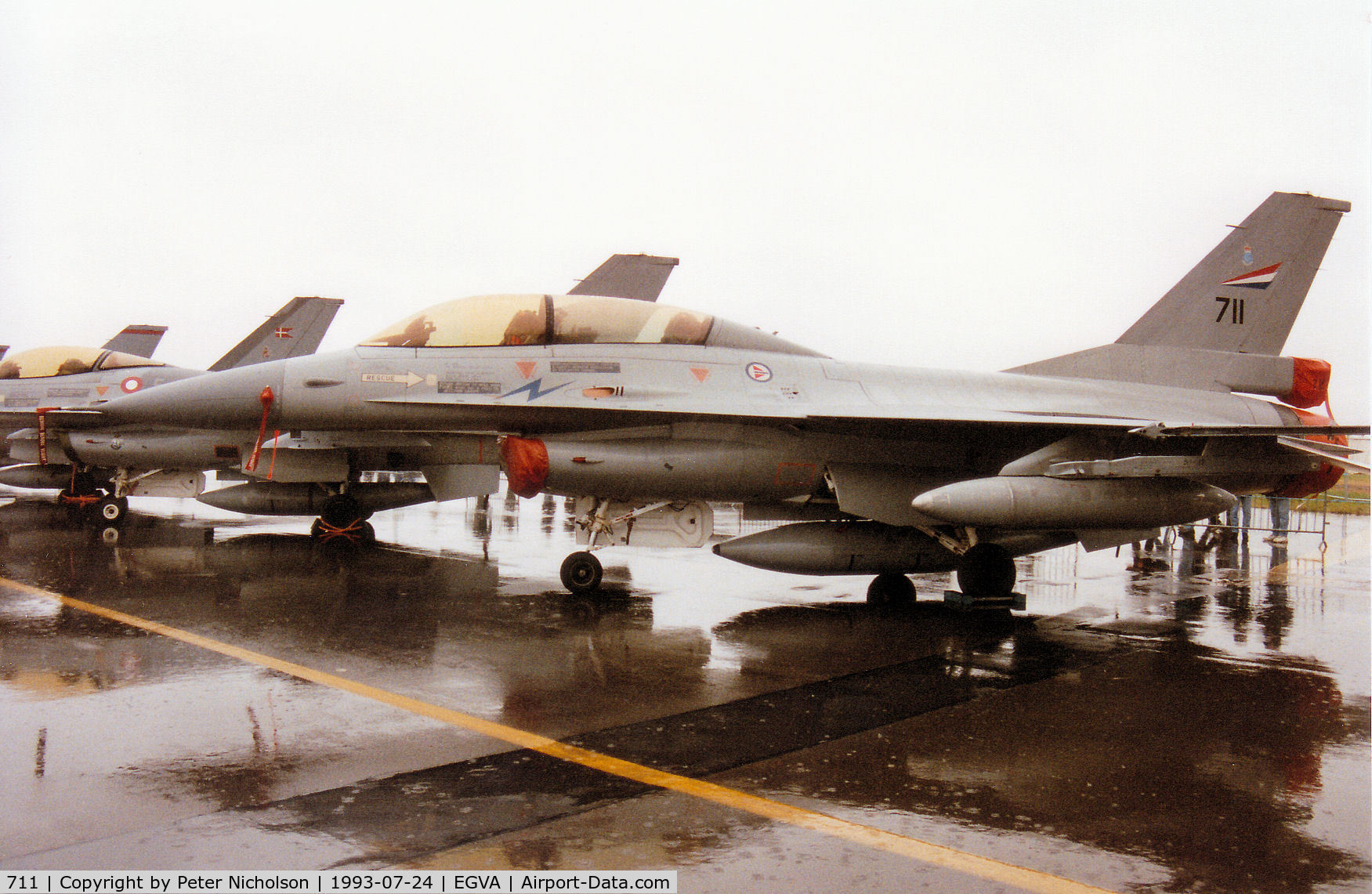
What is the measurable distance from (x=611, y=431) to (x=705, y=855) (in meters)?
5.35

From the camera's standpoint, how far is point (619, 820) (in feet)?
11.3

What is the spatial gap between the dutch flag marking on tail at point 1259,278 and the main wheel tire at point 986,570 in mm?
4327

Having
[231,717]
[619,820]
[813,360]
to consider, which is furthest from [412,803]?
[813,360]

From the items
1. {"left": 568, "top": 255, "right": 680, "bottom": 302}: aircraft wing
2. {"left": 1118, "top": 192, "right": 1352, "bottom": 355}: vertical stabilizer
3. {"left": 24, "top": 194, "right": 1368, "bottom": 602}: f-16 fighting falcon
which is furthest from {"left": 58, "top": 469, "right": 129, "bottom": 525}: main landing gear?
{"left": 1118, "top": 192, "right": 1352, "bottom": 355}: vertical stabilizer

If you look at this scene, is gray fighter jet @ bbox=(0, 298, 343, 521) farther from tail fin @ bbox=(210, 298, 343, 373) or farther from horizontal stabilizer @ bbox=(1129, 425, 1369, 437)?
horizontal stabilizer @ bbox=(1129, 425, 1369, 437)

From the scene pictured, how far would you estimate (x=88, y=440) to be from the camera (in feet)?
43.9

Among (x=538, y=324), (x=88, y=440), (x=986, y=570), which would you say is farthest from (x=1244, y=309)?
(x=88, y=440)

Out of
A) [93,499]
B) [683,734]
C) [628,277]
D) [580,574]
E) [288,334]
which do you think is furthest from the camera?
[288,334]

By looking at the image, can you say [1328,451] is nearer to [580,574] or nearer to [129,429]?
[580,574]

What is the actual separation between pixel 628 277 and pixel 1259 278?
329 inches

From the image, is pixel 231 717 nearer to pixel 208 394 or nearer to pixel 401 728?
pixel 401 728

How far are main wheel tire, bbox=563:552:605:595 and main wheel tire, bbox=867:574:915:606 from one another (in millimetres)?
2847

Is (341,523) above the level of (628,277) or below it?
below

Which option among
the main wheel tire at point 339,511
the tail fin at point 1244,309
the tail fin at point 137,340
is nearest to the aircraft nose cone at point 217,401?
the main wheel tire at point 339,511
